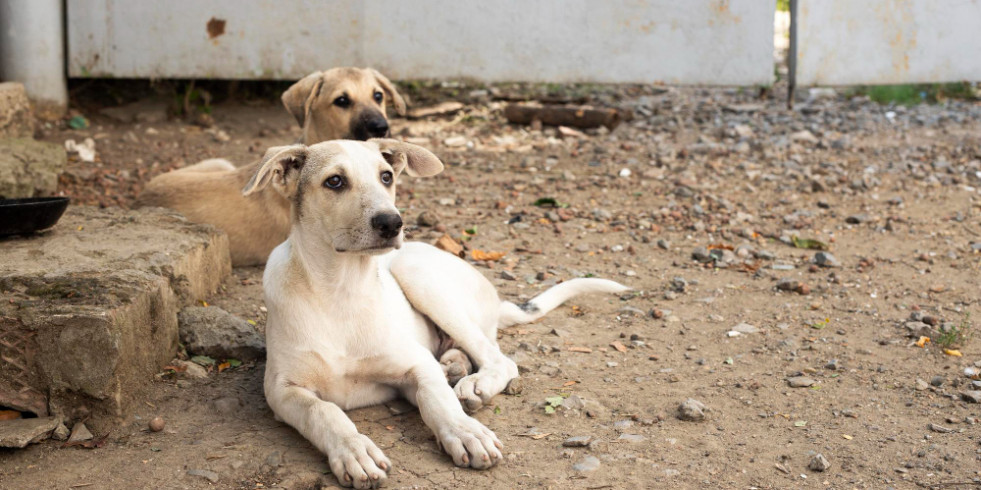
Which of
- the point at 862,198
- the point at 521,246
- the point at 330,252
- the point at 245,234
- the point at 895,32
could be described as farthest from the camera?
the point at 895,32

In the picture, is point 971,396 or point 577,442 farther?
point 971,396

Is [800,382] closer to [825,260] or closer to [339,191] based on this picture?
[825,260]

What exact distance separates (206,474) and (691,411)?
1792mm

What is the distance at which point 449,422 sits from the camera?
3404 mm

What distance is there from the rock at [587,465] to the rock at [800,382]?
1151 millimetres

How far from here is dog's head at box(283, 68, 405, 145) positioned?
5992 millimetres

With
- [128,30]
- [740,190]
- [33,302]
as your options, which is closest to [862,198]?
[740,190]

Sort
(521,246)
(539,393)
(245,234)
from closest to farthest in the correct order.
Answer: (539,393), (245,234), (521,246)

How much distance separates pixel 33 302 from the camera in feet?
12.0

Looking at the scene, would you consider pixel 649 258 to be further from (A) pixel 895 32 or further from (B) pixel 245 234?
(A) pixel 895 32

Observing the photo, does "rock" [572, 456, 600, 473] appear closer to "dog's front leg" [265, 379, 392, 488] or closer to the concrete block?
"dog's front leg" [265, 379, 392, 488]

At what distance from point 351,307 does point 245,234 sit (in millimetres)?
2164

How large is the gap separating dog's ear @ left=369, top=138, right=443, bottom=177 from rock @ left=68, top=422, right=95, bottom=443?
1542 millimetres

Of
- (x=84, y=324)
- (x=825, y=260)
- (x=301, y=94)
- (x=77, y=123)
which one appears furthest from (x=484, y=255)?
(x=77, y=123)
